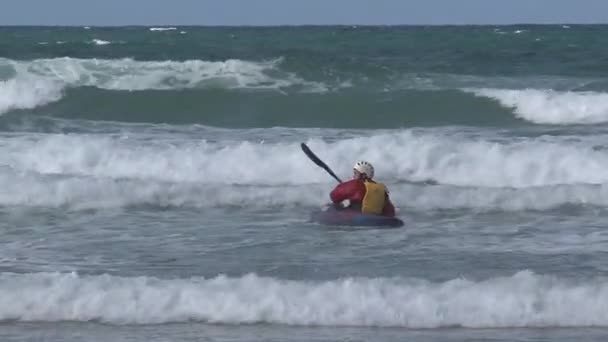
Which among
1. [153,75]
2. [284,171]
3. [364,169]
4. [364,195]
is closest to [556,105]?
[284,171]

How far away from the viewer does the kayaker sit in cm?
1269

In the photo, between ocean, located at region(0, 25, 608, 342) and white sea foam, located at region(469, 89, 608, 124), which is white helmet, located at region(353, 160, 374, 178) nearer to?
ocean, located at region(0, 25, 608, 342)

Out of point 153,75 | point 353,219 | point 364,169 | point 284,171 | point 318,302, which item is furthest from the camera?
point 153,75

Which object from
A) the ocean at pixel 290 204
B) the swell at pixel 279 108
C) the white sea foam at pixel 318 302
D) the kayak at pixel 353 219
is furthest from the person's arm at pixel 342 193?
the swell at pixel 279 108

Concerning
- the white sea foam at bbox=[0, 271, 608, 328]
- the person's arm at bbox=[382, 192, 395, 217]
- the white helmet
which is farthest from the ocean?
the white helmet

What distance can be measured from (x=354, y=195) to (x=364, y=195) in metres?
0.09

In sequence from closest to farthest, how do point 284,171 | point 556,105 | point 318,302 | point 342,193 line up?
1. point 318,302
2. point 342,193
3. point 284,171
4. point 556,105

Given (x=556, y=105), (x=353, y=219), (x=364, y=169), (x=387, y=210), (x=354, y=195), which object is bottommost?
(x=353, y=219)

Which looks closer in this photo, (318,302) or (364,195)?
(318,302)

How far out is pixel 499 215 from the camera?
44.1ft

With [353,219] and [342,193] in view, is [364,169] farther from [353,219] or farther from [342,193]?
[353,219]

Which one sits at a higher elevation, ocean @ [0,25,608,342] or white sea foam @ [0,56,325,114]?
white sea foam @ [0,56,325,114]

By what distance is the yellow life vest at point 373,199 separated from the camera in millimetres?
12672

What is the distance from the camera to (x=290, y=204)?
555 inches
